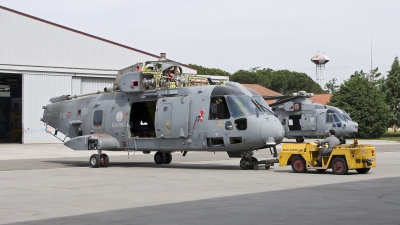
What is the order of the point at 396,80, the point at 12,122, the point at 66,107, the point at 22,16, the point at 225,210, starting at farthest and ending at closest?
the point at 396,80, the point at 12,122, the point at 22,16, the point at 66,107, the point at 225,210

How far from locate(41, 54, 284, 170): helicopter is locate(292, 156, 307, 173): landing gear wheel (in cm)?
81

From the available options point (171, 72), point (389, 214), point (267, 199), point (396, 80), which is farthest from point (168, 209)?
point (396, 80)

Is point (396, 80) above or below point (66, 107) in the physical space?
above

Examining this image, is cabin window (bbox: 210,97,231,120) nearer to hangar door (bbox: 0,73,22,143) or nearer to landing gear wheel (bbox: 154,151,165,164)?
landing gear wheel (bbox: 154,151,165,164)

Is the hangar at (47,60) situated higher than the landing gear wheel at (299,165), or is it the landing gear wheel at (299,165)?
the hangar at (47,60)

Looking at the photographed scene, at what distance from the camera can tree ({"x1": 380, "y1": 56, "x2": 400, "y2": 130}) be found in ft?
223

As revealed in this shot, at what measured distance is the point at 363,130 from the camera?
2281 inches

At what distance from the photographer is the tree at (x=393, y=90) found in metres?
67.9

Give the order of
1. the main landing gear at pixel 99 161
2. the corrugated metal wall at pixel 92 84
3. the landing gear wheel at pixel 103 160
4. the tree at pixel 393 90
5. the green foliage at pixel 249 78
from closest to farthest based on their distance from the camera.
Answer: the main landing gear at pixel 99 161 → the landing gear wheel at pixel 103 160 → the corrugated metal wall at pixel 92 84 → the tree at pixel 393 90 → the green foliage at pixel 249 78

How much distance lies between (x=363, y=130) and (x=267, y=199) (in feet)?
157

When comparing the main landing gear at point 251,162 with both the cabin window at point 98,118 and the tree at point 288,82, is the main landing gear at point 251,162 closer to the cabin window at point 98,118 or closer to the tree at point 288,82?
the cabin window at point 98,118

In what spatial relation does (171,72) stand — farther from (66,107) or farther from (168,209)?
(168,209)

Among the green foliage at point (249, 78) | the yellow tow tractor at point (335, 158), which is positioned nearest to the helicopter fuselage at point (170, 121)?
the yellow tow tractor at point (335, 158)

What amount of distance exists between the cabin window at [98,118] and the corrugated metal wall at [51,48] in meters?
23.3
